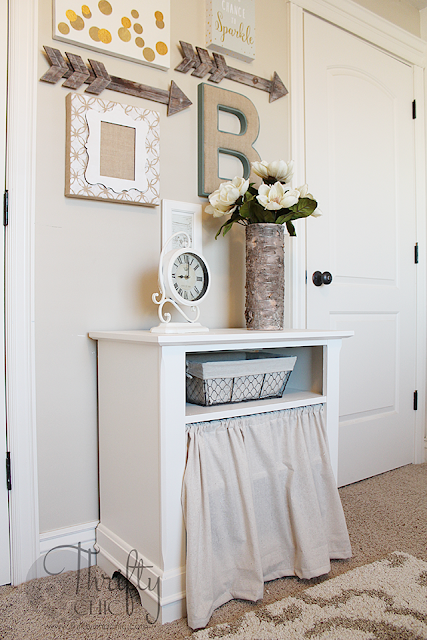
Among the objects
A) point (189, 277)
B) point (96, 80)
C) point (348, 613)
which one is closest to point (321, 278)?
point (189, 277)

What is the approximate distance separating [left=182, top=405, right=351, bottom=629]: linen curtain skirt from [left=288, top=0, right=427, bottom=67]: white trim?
5.76ft

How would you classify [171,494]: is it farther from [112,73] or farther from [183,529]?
[112,73]

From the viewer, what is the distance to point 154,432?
1.21 m

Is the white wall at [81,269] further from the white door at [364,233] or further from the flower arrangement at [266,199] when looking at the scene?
the white door at [364,233]

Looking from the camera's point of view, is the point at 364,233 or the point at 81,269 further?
the point at 364,233

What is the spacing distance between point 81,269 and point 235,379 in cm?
59

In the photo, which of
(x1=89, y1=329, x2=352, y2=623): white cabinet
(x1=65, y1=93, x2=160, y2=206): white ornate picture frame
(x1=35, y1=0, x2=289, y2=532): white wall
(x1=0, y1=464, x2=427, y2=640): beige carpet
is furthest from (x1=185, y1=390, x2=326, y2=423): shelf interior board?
(x1=65, y1=93, x2=160, y2=206): white ornate picture frame

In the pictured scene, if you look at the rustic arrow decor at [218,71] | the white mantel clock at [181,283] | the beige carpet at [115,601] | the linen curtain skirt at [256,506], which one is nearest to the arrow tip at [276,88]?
the rustic arrow decor at [218,71]

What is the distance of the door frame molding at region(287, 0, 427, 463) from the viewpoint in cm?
203

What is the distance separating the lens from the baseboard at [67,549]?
141cm

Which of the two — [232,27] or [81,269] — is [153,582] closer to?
[81,269]

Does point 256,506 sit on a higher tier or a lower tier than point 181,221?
lower

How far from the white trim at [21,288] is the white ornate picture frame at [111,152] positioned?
4.7 inches

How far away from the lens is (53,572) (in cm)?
141
